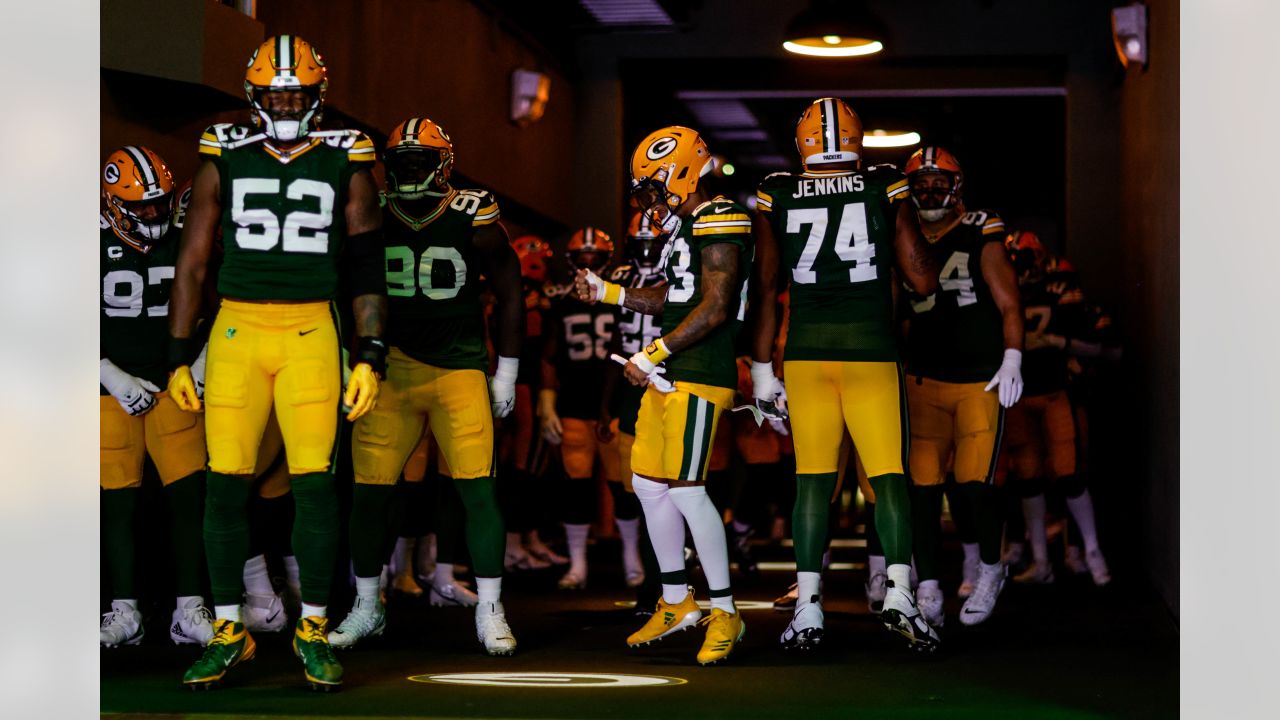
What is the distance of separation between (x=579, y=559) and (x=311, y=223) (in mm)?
3710

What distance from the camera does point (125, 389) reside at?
214 inches

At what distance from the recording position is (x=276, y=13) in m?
6.90

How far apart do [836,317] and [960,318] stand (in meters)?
1.03

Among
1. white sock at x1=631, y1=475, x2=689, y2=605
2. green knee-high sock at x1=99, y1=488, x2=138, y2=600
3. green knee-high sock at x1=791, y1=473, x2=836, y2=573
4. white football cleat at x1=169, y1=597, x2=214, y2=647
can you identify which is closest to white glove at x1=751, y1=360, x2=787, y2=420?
green knee-high sock at x1=791, y1=473, x2=836, y2=573

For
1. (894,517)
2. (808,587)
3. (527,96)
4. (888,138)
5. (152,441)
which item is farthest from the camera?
(888,138)

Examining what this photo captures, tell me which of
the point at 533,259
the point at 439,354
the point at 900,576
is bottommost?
the point at 900,576

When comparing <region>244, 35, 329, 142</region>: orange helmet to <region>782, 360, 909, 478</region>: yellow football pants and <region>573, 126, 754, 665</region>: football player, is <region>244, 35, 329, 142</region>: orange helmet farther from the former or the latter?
<region>782, 360, 909, 478</region>: yellow football pants

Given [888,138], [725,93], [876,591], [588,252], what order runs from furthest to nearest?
[888,138], [725,93], [588,252], [876,591]

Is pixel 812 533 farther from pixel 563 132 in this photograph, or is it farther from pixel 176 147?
pixel 563 132

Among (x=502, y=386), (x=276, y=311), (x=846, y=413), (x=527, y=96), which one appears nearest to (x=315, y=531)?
(x=276, y=311)

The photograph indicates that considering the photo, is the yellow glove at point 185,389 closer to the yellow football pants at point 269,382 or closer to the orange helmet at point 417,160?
the yellow football pants at point 269,382

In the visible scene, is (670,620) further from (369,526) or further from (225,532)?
(225,532)

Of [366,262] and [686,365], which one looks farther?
[686,365]

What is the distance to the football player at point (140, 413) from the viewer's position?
5.55 metres
